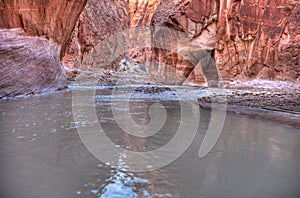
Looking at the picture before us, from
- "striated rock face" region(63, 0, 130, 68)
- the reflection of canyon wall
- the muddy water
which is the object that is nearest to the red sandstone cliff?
the reflection of canyon wall

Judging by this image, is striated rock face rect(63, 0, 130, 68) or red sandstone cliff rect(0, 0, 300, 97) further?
striated rock face rect(63, 0, 130, 68)

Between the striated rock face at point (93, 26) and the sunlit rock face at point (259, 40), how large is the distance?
1895cm

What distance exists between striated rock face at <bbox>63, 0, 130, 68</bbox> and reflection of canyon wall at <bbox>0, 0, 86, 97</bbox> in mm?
16111

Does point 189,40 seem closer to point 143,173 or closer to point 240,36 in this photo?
point 240,36

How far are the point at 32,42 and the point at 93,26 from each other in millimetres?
29908

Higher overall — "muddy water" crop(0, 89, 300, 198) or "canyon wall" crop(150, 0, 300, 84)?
"canyon wall" crop(150, 0, 300, 84)

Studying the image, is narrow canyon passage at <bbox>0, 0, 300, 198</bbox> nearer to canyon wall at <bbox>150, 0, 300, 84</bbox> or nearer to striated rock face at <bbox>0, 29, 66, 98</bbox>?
striated rock face at <bbox>0, 29, 66, 98</bbox>

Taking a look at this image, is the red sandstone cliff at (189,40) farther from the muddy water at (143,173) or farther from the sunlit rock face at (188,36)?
A: the muddy water at (143,173)

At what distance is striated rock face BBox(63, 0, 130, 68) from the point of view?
3152cm

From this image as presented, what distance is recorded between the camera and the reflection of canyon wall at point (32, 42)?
8.57 metres

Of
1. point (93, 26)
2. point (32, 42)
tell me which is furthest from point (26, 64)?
point (93, 26)

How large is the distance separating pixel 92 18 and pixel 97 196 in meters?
41.3

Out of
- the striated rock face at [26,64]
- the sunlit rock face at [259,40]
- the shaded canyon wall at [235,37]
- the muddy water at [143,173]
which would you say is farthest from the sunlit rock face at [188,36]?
the muddy water at [143,173]

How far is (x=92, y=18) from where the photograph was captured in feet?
128
